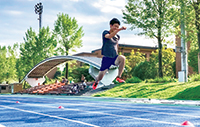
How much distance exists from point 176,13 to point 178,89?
9.27 meters

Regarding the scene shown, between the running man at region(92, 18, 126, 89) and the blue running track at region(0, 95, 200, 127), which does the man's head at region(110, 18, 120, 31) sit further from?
the blue running track at region(0, 95, 200, 127)

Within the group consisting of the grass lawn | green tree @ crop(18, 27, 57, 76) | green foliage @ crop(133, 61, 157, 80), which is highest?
green tree @ crop(18, 27, 57, 76)

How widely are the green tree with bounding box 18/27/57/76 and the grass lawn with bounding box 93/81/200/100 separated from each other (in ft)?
81.1

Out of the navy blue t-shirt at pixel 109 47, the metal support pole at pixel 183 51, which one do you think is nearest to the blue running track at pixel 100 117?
the navy blue t-shirt at pixel 109 47

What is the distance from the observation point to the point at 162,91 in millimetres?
24922

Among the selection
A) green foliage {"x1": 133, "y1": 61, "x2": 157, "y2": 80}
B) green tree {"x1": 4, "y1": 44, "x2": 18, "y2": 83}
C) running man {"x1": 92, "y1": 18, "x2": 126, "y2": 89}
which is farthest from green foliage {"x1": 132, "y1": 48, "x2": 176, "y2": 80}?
running man {"x1": 92, "y1": 18, "x2": 126, "y2": 89}

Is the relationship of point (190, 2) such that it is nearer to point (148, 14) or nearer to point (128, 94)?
point (148, 14)

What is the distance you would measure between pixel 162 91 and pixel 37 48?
33.1 meters

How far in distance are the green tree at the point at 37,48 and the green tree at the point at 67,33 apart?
2.45 metres

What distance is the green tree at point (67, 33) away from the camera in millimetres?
49281

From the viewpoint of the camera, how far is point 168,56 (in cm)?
5769

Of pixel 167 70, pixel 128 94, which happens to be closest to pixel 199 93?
pixel 128 94

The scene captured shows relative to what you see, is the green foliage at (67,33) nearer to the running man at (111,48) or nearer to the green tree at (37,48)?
the green tree at (37,48)

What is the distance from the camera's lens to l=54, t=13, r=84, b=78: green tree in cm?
4928
